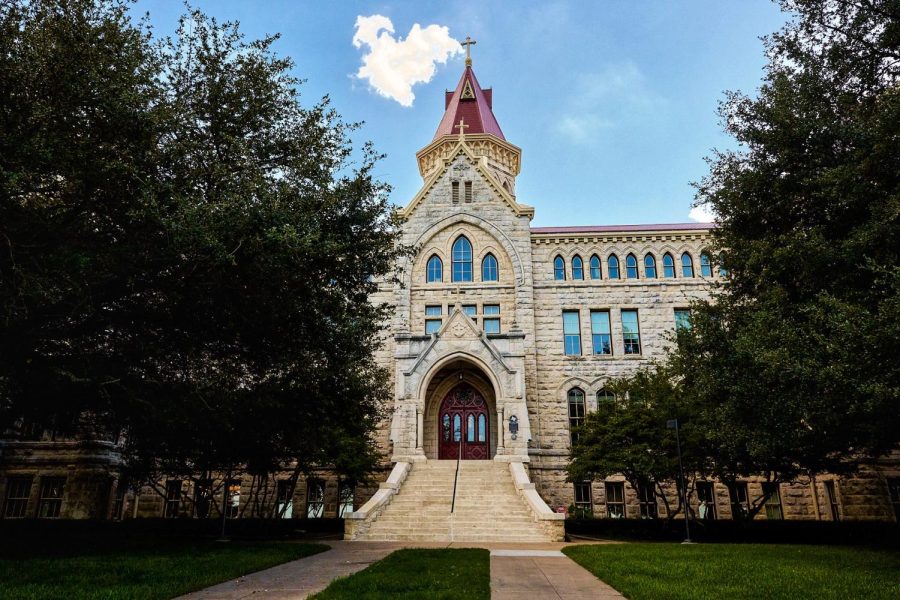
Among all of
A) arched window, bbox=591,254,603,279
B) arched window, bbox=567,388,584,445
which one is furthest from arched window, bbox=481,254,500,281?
arched window, bbox=567,388,584,445

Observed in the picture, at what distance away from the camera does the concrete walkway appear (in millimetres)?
7000

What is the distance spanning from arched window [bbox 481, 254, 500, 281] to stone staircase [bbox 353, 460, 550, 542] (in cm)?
989

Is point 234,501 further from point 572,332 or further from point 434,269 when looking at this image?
point 572,332

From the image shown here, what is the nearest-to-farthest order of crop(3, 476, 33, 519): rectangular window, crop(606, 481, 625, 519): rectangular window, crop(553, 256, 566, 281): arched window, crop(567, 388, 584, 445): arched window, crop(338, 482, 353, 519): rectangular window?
crop(606, 481, 625, 519): rectangular window → crop(338, 482, 353, 519): rectangular window → crop(3, 476, 33, 519): rectangular window → crop(567, 388, 584, 445): arched window → crop(553, 256, 566, 281): arched window

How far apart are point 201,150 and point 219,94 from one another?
1227 millimetres

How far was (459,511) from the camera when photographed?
57.3 ft

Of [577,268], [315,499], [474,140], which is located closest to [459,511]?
[315,499]

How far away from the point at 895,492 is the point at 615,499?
11183mm

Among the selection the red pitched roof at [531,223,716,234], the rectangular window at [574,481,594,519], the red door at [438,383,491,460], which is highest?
the red pitched roof at [531,223,716,234]

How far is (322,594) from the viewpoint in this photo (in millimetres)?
6660

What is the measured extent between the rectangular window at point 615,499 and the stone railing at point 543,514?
7328 millimetres

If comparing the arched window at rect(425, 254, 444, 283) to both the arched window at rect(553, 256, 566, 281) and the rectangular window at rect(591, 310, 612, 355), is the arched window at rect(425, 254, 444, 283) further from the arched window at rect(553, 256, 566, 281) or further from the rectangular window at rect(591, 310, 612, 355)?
the rectangular window at rect(591, 310, 612, 355)

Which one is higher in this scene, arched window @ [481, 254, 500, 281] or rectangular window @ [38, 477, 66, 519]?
arched window @ [481, 254, 500, 281]

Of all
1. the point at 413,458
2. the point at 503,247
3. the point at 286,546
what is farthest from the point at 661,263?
the point at 286,546
